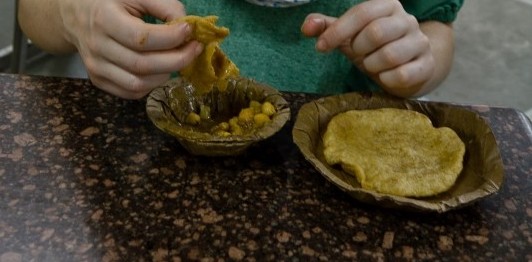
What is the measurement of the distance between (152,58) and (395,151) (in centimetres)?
38

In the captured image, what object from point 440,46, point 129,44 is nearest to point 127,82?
point 129,44

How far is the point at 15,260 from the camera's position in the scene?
674 mm

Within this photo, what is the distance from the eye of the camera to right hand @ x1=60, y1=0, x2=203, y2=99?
0.82m

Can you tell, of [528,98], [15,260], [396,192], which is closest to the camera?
[15,260]

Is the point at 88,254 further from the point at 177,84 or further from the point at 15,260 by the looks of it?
the point at 177,84

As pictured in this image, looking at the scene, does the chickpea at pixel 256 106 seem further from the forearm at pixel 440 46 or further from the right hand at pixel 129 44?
the forearm at pixel 440 46

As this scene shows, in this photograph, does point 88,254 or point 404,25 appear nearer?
point 88,254

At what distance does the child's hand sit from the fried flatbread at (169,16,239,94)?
0.55 ft

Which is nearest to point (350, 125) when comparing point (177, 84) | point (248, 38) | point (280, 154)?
point (280, 154)

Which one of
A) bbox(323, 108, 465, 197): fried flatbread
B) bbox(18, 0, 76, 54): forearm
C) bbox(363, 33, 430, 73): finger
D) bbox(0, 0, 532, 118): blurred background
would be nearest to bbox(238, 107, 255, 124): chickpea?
Result: bbox(323, 108, 465, 197): fried flatbread

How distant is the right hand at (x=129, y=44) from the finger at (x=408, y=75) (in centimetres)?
33

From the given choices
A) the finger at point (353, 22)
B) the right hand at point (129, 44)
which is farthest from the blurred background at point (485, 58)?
the finger at point (353, 22)

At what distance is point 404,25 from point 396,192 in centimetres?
30

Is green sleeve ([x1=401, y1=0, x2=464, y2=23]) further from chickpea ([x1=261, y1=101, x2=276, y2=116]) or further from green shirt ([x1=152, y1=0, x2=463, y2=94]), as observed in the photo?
chickpea ([x1=261, y1=101, x2=276, y2=116])
